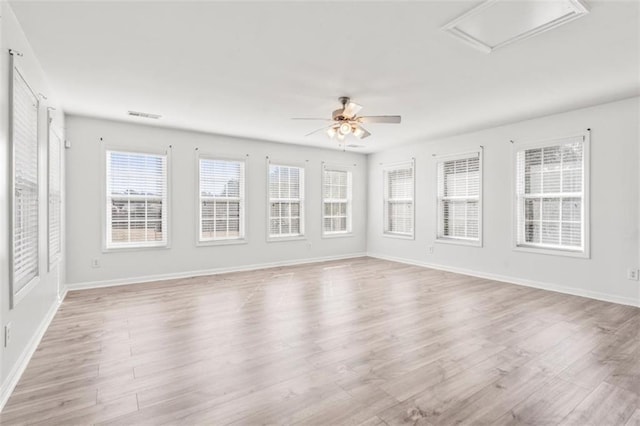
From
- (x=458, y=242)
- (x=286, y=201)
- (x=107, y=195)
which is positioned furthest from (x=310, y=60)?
(x=458, y=242)

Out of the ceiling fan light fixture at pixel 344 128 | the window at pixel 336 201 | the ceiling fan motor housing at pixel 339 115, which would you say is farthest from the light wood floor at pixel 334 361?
the window at pixel 336 201

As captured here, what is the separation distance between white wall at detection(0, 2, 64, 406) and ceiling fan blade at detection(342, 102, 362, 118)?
9.39 feet

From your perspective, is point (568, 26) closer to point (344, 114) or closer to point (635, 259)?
point (344, 114)

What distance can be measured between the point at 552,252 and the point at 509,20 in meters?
3.70

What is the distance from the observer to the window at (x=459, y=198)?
5.88 m

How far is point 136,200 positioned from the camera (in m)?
5.26

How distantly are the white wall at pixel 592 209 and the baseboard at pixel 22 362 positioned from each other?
5.88 metres

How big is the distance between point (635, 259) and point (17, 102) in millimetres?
6456

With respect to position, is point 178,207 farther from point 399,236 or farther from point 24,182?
point 399,236

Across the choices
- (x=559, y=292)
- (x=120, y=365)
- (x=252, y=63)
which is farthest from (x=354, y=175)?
(x=120, y=365)

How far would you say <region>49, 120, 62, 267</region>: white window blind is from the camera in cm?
366

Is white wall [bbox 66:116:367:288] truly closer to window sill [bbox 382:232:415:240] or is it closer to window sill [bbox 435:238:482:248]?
window sill [bbox 382:232:415:240]

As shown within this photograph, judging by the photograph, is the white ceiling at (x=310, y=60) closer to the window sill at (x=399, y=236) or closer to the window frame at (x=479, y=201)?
the window frame at (x=479, y=201)

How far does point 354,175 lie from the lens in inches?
310
